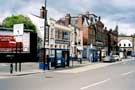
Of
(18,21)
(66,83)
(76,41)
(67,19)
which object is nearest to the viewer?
(66,83)

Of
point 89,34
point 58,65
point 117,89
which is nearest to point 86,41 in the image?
point 89,34

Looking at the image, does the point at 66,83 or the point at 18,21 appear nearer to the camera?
the point at 66,83

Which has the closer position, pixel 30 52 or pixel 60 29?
pixel 30 52

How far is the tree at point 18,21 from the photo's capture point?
63.7 m

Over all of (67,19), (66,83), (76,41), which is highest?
(67,19)

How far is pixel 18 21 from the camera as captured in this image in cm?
6506

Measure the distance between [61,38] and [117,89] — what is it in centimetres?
5384

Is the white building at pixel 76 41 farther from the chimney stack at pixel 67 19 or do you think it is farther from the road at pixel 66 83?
the road at pixel 66 83

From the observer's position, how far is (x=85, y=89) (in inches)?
696

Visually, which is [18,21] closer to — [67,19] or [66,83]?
[67,19]

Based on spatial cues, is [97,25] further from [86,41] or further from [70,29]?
[70,29]

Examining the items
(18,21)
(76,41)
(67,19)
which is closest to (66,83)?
(18,21)

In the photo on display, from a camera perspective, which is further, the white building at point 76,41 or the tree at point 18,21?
the white building at point 76,41

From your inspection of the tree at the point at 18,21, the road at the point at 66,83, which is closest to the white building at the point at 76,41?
the tree at the point at 18,21
